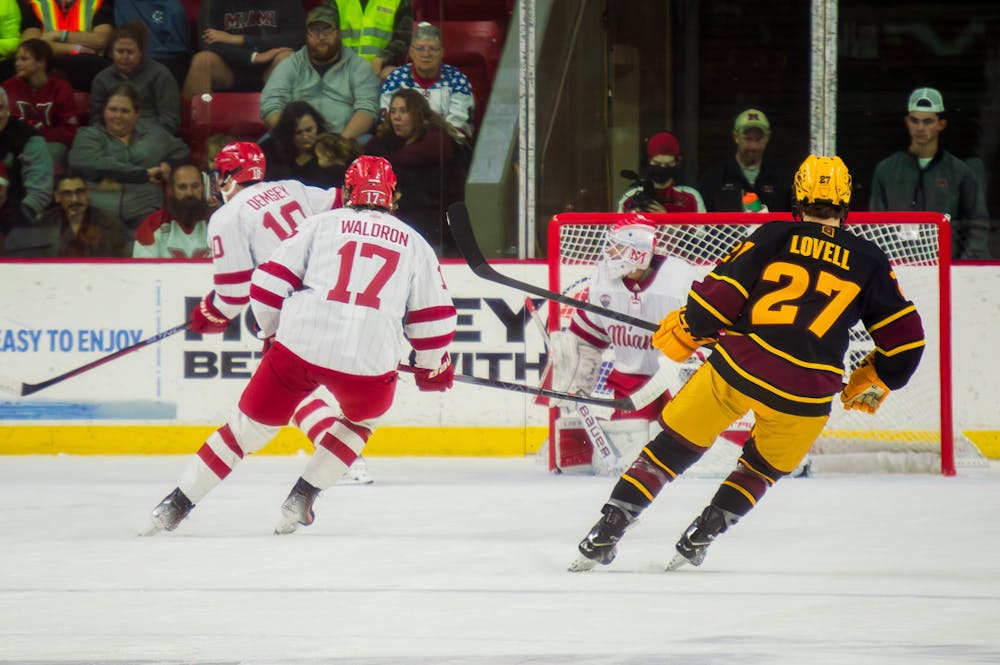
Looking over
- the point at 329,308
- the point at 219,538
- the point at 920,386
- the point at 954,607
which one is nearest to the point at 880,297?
the point at 954,607

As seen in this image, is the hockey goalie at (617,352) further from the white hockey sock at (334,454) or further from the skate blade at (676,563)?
the skate blade at (676,563)

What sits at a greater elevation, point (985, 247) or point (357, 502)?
point (985, 247)

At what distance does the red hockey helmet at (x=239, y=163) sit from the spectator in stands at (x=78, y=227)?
46.5 inches

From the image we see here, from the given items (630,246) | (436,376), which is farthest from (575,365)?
(436,376)

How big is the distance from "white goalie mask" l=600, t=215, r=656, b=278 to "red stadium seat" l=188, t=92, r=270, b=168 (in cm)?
171

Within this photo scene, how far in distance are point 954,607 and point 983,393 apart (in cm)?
294

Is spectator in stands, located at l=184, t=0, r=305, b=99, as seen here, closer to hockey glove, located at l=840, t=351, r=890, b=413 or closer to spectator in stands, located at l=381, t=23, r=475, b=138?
spectator in stands, located at l=381, t=23, r=475, b=138

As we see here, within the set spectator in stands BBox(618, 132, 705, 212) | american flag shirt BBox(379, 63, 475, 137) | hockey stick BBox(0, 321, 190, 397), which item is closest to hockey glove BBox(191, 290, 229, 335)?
hockey stick BBox(0, 321, 190, 397)

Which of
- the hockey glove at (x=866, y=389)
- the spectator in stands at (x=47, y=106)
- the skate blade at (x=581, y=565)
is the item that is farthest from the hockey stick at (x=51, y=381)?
the hockey glove at (x=866, y=389)

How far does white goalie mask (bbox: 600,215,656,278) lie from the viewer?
5.71m

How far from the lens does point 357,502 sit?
5.21 meters

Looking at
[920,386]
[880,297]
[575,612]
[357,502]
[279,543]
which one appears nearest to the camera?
[575,612]

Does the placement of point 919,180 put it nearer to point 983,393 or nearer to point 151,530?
point 983,393

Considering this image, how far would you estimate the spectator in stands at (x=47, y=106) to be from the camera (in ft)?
21.8
